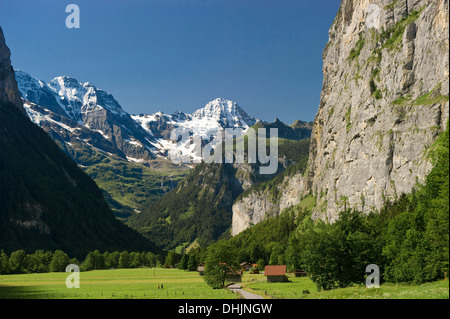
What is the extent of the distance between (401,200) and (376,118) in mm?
46414

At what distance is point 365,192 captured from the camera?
170 meters

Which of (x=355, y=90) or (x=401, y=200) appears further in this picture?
(x=355, y=90)

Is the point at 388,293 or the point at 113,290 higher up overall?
the point at 388,293

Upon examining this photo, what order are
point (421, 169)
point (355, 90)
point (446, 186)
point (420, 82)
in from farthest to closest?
1. point (355, 90)
2. point (420, 82)
3. point (421, 169)
4. point (446, 186)

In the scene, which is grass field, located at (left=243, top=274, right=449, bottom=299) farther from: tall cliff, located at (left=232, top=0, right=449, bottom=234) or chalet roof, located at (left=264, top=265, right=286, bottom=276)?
tall cliff, located at (left=232, top=0, right=449, bottom=234)

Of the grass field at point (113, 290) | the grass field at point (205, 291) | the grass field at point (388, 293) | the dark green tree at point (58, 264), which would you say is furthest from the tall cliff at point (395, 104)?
the dark green tree at point (58, 264)

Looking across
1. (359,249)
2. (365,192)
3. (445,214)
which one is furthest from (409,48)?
(445,214)

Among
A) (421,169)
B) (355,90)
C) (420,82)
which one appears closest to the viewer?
(421,169)

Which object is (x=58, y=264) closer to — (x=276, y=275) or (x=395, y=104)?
(x=276, y=275)

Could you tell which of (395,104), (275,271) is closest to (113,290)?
(275,271)

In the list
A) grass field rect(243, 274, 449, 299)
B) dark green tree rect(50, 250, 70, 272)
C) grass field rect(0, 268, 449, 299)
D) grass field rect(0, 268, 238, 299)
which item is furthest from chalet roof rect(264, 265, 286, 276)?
dark green tree rect(50, 250, 70, 272)

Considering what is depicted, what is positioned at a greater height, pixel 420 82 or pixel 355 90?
pixel 355 90
